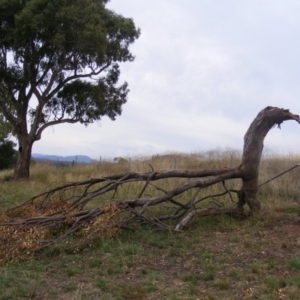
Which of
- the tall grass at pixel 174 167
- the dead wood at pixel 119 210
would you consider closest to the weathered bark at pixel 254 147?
the dead wood at pixel 119 210

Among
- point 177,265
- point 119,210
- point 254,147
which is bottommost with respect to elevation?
point 177,265

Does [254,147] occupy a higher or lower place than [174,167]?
higher

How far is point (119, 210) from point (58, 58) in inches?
561

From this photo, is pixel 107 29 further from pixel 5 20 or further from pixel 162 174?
pixel 162 174

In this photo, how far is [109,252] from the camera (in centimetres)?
746

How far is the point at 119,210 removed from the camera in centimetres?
848

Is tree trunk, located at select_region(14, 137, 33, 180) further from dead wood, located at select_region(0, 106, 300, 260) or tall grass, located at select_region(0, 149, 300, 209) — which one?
dead wood, located at select_region(0, 106, 300, 260)

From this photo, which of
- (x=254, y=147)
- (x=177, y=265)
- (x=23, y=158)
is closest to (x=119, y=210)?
(x=177, y=265)

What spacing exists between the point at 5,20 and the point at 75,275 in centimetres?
1689

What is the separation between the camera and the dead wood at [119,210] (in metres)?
7.83

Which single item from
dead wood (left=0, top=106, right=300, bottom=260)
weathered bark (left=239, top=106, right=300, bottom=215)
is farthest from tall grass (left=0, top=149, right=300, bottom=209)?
weathered bark (left=239, top=106, right=300, bottom=215)

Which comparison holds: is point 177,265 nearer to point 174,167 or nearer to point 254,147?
point 254,147

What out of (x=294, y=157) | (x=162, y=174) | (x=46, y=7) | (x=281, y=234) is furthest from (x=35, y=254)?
(x=46, y=7)

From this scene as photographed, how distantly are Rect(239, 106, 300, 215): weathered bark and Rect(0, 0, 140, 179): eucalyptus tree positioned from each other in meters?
11.1
